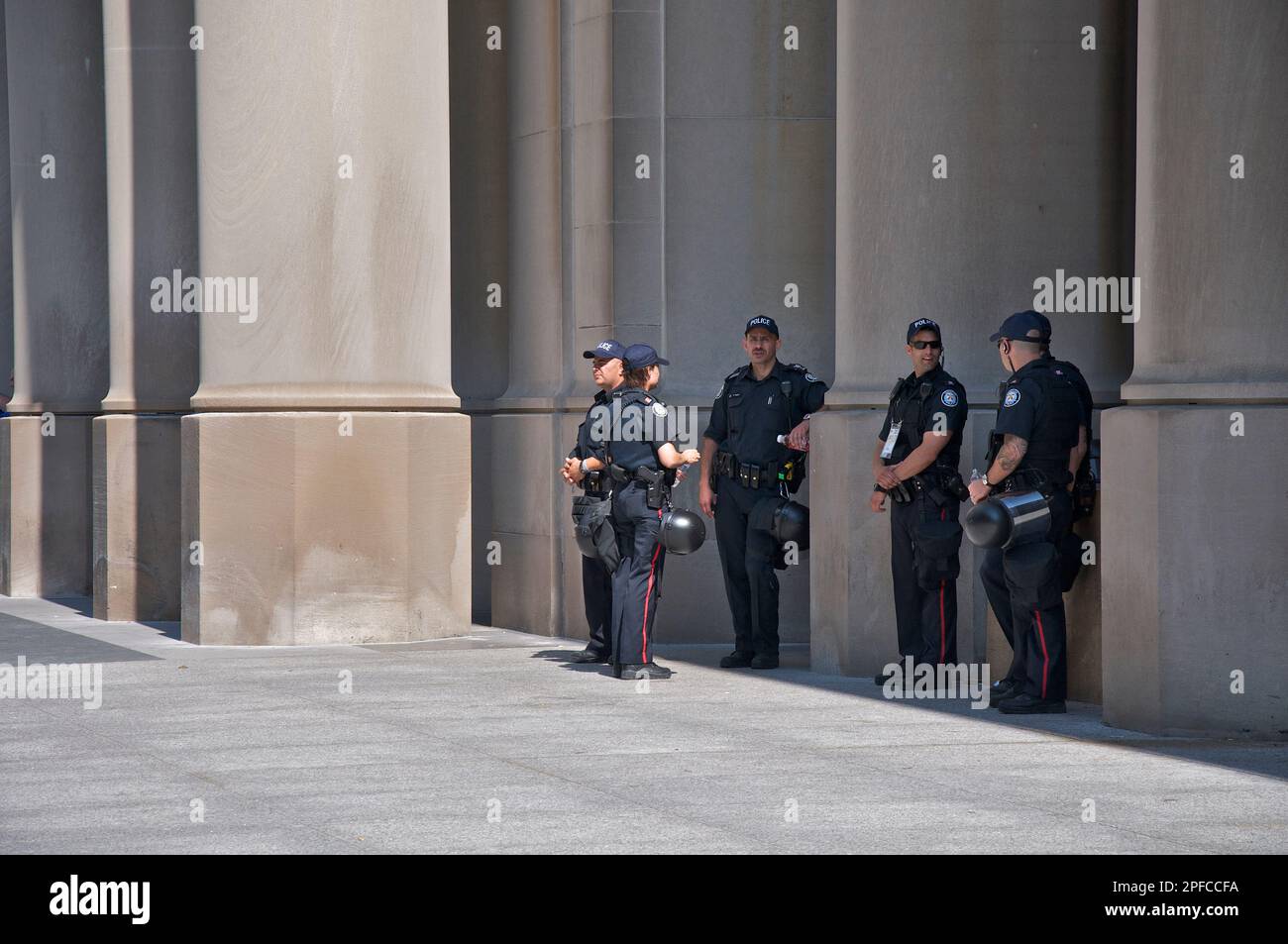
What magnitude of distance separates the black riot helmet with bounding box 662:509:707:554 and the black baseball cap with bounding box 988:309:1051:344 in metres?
2.26

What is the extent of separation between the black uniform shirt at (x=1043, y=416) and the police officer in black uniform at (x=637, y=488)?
85.8 inches

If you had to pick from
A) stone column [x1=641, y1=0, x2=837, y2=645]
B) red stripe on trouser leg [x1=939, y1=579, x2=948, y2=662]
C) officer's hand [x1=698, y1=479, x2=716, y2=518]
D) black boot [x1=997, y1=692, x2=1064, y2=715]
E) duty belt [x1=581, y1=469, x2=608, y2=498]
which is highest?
stone column [x1=641, y1=0, x2=837, y2=645]

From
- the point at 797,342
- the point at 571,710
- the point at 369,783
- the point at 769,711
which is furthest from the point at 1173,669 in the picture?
the point at 797,342

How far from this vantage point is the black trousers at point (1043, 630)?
33.4ft

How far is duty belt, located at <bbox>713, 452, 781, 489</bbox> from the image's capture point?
1270 cm

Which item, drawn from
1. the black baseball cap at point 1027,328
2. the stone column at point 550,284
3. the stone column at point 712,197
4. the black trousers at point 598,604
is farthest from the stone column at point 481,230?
the black baseball cap at point 1027,328

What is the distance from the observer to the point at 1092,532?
10352 millimetres

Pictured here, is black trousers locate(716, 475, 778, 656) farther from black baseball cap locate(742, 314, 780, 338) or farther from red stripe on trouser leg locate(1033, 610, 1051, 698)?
red stripe on trouser leg locate(1033, 610, 1051, 698)

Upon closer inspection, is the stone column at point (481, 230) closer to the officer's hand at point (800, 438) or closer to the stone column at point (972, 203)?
the officer's hand at point (800, 438)

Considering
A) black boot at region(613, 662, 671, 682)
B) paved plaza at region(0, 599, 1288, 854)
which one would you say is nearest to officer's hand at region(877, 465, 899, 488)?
paved plaza at region(0, 599, 1288, 854)

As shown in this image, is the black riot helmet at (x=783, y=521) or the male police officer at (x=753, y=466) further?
the male police officer at (x=753, y=466)

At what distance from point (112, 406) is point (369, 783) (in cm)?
934

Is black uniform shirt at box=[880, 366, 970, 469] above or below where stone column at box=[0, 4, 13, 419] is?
below

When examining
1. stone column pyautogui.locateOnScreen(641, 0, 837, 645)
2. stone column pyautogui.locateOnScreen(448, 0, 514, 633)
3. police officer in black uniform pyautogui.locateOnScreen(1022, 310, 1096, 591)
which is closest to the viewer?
police officer in black uniform pyautogui.locateOnScreen(1022, 310, 1096, 591)
